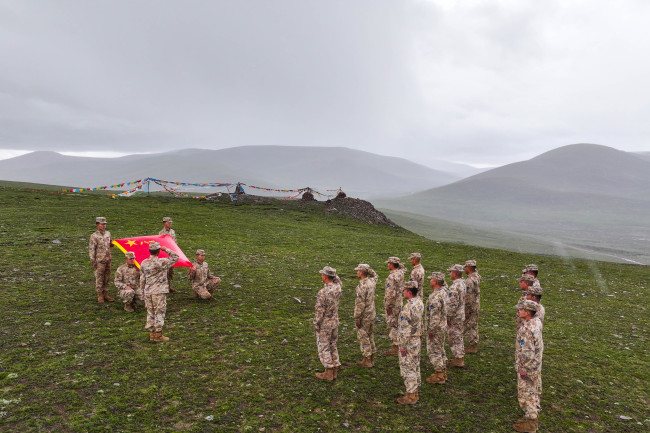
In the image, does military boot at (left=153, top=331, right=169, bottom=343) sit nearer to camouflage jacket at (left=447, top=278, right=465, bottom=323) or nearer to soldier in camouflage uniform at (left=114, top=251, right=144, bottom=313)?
soldier in camouflage uniform at (left=114, top=251, right=144, bottom=313)

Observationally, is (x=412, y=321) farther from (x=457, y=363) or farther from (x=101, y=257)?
(x=101, y=257)

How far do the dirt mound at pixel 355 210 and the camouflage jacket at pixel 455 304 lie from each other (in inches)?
1384

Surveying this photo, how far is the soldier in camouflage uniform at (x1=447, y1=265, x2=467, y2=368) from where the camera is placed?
33.6 feet

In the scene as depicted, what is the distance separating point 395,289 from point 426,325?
133 centimetres

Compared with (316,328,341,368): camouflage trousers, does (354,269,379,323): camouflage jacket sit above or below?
A: above

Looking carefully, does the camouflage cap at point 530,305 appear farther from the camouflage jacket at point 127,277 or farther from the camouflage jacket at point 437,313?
the camouflage jacket at point 127,277

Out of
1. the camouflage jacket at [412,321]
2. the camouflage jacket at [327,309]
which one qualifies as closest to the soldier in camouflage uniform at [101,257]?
the camouflage jacket at [327,309]

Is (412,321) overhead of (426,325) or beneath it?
overhead

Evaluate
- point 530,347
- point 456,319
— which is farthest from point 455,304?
point 530,347

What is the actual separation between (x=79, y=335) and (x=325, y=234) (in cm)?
2296

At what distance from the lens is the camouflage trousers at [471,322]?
449 inches

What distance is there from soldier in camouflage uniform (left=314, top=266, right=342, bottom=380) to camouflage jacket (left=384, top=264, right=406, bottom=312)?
1.91m

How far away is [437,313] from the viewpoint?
31.0 ft

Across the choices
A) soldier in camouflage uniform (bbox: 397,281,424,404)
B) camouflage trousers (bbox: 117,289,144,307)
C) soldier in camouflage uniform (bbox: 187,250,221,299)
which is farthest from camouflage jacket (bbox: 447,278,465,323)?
camouflage trousers (bbox: 117,289,144,307)
